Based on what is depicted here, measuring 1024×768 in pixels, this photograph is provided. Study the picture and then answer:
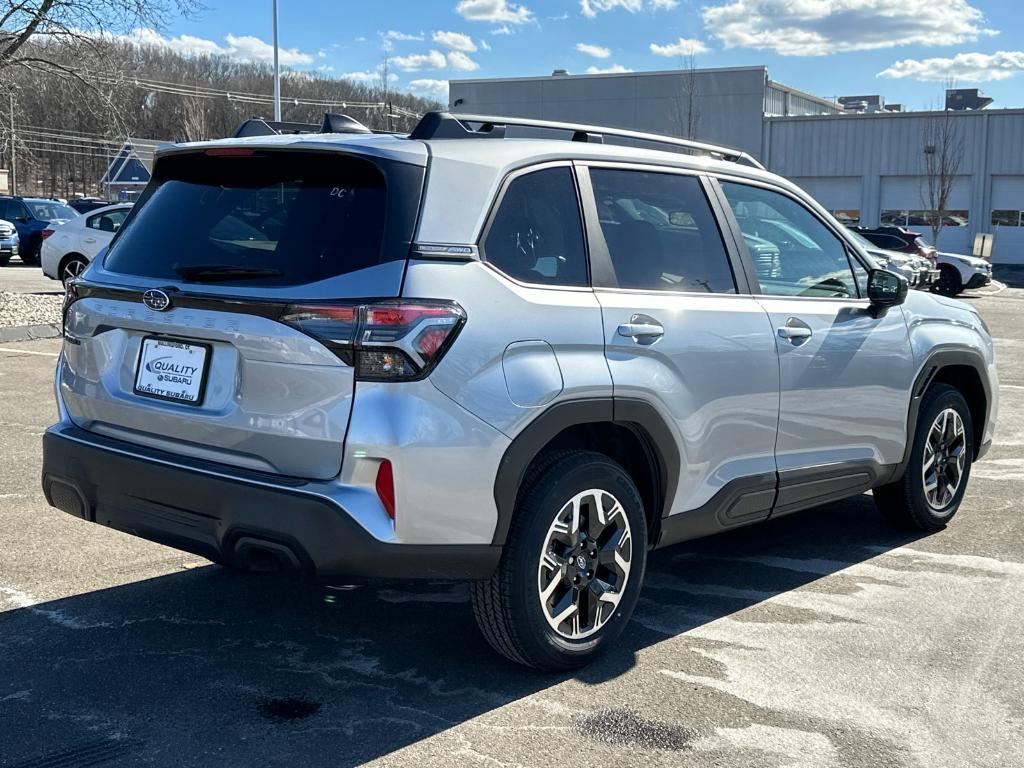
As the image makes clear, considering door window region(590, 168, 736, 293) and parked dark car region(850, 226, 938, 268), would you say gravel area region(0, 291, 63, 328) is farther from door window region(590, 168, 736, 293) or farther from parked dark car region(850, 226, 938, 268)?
parked dark car region(850, 226, 938, 268)

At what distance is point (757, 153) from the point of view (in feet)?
152

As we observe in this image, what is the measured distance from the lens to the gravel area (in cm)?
1344

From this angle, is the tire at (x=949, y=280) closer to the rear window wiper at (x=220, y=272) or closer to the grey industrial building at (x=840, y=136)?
the grey industrial building at (x=840, y=136)

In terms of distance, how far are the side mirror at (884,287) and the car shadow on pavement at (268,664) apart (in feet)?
4.20

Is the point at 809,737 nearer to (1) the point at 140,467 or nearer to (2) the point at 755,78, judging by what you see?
(1) the point at 140,467

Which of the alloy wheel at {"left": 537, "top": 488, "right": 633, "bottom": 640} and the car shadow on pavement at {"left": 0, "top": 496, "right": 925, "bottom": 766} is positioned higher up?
the alloy wheel at {"left": 537, "top": 488, "right": 633, "bottom": 640}

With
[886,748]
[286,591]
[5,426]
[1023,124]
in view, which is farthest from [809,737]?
[1023,124]

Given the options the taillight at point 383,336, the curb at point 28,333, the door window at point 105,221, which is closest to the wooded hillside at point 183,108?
the door window at point 105,221

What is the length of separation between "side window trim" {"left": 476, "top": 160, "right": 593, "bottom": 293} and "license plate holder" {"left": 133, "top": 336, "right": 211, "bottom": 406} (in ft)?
3.06

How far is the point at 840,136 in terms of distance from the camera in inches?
1762

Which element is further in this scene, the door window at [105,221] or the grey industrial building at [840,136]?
the grey industrial building at [840,136]

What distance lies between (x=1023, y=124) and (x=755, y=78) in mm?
10621

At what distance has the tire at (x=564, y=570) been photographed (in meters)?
3.53

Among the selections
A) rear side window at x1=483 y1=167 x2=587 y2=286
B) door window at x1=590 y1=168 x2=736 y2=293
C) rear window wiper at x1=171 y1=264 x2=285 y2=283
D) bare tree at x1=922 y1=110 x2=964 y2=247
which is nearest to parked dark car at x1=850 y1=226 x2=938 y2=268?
bare tree at x1=922 y1=110 x2=964 y2=247
